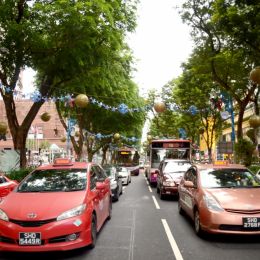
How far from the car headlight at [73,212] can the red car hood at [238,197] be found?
279 cm

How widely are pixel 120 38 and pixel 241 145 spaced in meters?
10.4

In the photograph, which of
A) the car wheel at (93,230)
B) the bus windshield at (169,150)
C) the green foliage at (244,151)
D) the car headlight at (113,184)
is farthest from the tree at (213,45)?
the car wheel at (93,230)

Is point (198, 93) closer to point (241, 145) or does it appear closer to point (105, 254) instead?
point (241, 145)

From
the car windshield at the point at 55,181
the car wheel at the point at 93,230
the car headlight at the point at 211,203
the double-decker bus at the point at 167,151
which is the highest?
the double-decker bus at the point at 167,151

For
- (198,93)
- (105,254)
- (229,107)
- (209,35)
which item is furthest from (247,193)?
(198,93)

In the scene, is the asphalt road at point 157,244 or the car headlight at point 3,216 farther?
the asphalt road at point 157,244

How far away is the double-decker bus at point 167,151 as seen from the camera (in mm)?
24578

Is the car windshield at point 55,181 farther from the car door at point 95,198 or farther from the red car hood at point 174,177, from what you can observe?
the red car hood at point 174,177

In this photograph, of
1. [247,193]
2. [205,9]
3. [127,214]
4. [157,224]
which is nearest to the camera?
[247,193]

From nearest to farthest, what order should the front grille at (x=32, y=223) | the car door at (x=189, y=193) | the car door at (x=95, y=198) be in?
1. the front grille at (x=32, y=223)
2. the car door at (x=95, y=198)
3. the car door at (x=189, y=193)

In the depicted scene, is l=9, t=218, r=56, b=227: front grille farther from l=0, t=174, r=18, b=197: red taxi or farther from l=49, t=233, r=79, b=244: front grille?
l=0, t=174, r=18, b=197: red taxi

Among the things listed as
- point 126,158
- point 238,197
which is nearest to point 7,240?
point 238,197

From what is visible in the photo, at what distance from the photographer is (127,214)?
40.8 feet

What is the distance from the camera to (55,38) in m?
16.1
